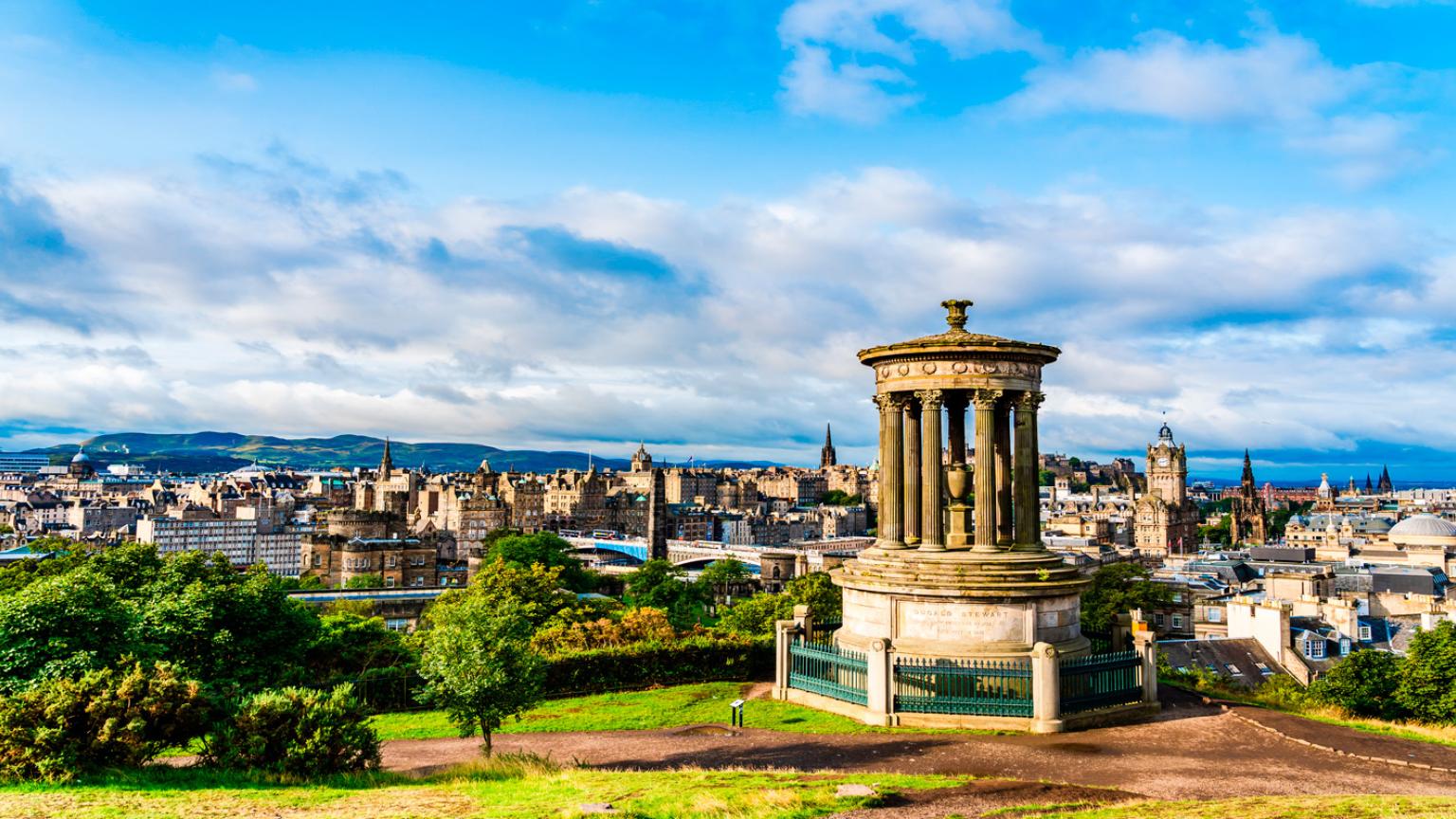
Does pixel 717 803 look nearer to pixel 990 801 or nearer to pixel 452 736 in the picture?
pixel 990 801

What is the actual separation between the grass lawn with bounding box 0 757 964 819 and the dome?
123679 mm

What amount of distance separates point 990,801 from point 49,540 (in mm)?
91531

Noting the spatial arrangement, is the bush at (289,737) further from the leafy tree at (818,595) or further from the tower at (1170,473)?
the tower at (1170,473)

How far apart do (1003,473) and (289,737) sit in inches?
648

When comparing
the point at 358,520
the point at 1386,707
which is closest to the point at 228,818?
the point at 1386,707

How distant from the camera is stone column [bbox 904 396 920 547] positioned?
81.3ft

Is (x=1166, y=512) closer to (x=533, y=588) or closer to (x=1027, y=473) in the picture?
(x=533, y=588)

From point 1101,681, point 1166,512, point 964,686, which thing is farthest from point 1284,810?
point 1166,512

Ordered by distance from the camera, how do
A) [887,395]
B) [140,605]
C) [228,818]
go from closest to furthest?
[228,818], [140,605], [887,395]

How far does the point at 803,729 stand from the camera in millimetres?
20953

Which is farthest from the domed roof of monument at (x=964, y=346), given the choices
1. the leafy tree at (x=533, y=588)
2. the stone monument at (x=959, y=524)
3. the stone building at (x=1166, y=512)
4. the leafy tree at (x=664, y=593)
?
the stone building at (x=1166, y=512)

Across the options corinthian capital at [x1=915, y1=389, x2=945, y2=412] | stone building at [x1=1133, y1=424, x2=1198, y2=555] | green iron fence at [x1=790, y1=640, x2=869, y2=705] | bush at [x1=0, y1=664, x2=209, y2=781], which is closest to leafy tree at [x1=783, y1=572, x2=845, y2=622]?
green iron fence at [x1=790, y1=640, x2=869, y2=705]

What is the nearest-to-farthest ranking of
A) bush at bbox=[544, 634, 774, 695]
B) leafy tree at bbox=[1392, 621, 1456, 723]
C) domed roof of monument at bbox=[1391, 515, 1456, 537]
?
1. bush at bbox=[544, 634, 774, 695]
2. leafy tree at bbox=[1392, 621, 1456, 723]
3. domed roof of monument at bbox=[1391, 515, 1456, 537]

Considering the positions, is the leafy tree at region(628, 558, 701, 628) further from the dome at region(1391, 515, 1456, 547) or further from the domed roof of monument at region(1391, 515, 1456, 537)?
the domed roof of monument at region(1391, 515, 1456, 537)
